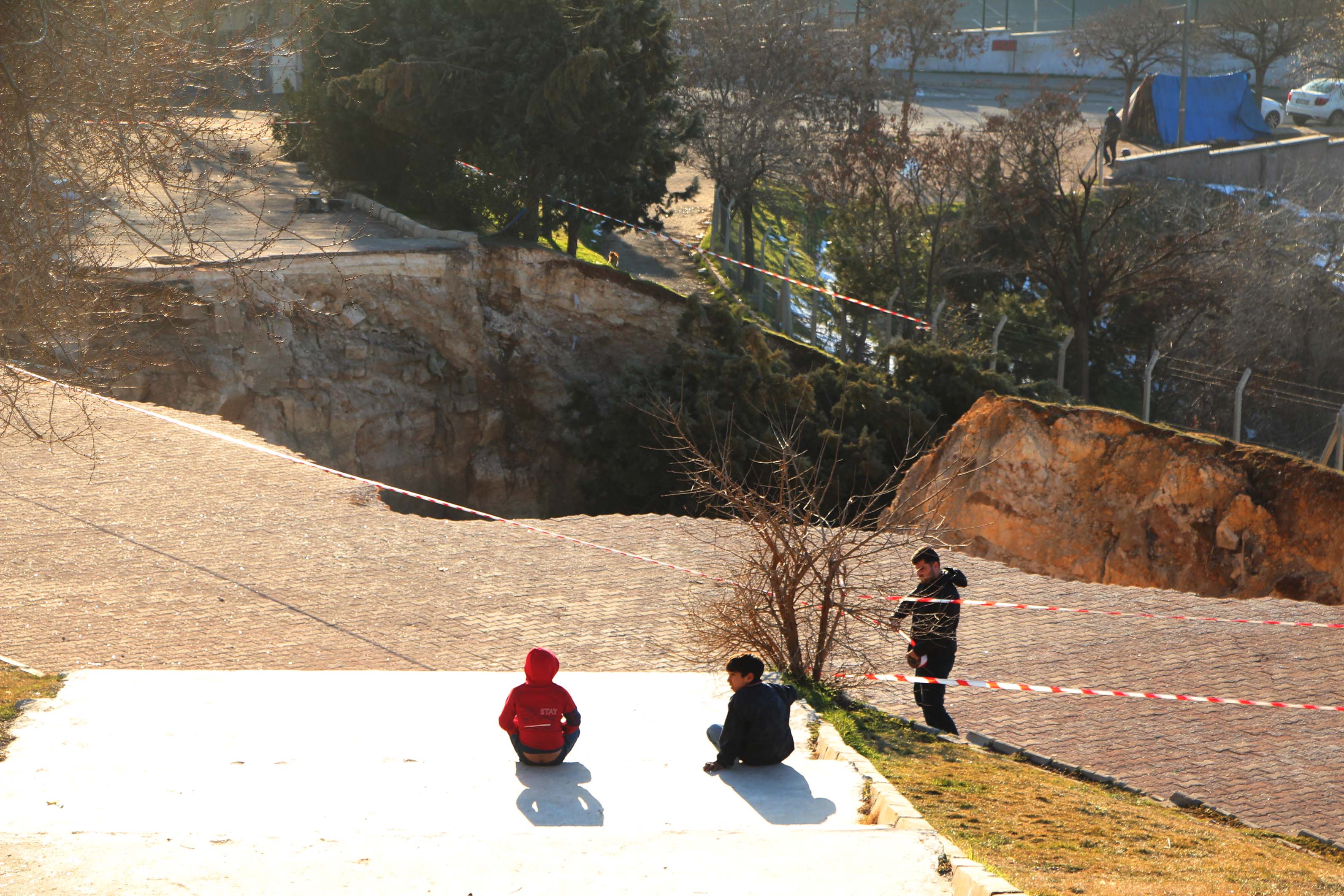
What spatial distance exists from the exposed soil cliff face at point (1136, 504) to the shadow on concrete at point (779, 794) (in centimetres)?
768

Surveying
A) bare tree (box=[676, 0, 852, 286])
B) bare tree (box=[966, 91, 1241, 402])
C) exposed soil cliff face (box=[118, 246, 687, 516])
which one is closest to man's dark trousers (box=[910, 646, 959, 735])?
exposed soil cliff face (box=[118, 246, 687, 516])

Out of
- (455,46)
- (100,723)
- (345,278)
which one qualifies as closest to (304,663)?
(100,723)

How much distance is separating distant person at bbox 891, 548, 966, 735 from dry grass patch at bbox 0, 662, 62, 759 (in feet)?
17.1

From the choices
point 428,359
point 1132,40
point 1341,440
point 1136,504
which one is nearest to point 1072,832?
point 1136,504

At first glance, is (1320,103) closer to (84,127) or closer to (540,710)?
(84,127)

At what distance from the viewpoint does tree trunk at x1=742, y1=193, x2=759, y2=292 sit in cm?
3069

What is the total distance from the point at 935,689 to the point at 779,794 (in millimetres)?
2497

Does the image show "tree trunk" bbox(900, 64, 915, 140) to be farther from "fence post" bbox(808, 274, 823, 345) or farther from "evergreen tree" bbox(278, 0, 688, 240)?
"evergreen tree" bbox(278, 0, 688, 240)

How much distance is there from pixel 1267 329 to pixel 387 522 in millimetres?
26356

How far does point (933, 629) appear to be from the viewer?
8086 millimetres

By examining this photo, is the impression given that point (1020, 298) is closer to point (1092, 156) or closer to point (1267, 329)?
point (1267, 329)

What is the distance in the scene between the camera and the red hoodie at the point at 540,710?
20.2 feet

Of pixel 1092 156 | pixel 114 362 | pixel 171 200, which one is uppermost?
pixel 1092 156

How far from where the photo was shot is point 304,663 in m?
8.58
